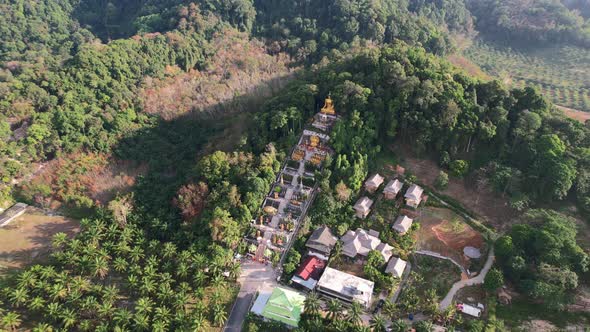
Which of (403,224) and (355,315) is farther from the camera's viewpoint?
(403,224)

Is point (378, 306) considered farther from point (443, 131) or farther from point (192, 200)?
point (443, 131)

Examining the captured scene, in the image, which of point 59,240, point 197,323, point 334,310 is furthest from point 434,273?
point 59,240

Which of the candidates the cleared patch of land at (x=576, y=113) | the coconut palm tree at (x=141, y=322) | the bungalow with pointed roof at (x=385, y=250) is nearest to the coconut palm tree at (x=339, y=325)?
the bungalow with pointed roof at (x=385, y=250)

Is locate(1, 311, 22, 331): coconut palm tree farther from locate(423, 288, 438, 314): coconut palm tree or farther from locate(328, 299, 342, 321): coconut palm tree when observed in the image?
locate(423, 288, 438, 314): coconut palm tree

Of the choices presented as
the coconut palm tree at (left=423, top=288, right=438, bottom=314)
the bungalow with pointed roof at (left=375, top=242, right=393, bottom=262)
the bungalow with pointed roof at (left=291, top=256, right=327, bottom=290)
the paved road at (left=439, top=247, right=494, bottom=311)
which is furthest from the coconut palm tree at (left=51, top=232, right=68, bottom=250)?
the paved road at (left=439, top=247, right=494, bottom=311)

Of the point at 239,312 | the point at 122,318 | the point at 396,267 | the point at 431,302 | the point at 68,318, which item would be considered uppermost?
the point at 396,267

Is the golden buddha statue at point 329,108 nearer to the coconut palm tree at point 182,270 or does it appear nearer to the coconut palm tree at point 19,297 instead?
the coconut palm tree at point 182,270
